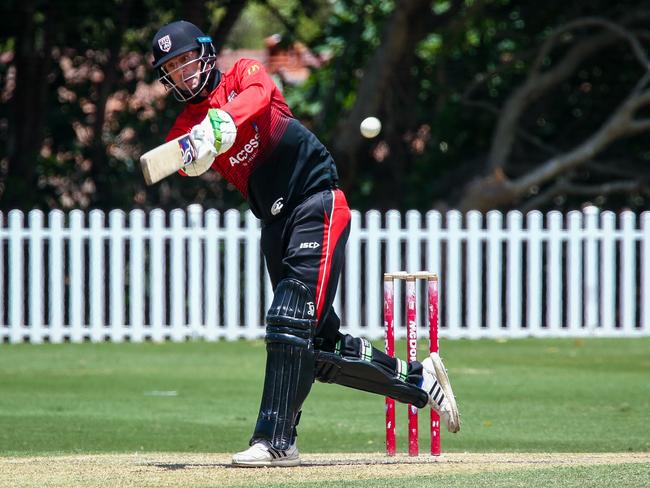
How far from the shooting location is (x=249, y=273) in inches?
542

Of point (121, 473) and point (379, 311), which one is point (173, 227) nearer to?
point (379, 311)

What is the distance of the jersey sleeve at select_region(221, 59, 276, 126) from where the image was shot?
16.4ft

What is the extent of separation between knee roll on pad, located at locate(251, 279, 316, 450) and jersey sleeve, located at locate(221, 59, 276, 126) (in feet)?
2.48

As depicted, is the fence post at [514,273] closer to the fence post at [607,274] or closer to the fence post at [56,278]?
the fence post at [607,274]

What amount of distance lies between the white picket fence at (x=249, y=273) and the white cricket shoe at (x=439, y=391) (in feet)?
26.0

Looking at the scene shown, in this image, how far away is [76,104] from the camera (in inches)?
724

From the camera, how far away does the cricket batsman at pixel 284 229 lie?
5.22m

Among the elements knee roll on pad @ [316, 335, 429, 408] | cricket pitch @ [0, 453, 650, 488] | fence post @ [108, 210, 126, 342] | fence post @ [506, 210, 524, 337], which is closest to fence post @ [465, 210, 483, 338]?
fence post @ [506, 210, 524, 337]

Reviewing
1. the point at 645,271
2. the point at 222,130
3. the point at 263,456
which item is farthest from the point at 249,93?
the point at 645,271

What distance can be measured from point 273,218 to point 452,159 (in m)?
13.4

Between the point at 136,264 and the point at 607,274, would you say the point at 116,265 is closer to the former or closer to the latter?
the point at 136,264

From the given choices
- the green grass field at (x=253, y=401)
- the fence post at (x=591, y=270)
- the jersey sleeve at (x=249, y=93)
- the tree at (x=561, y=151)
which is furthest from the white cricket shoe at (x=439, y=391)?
the tree at (x=561, y=151)

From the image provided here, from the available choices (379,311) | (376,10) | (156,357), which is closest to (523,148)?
(376,10)

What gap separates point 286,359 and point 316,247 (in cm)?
50
